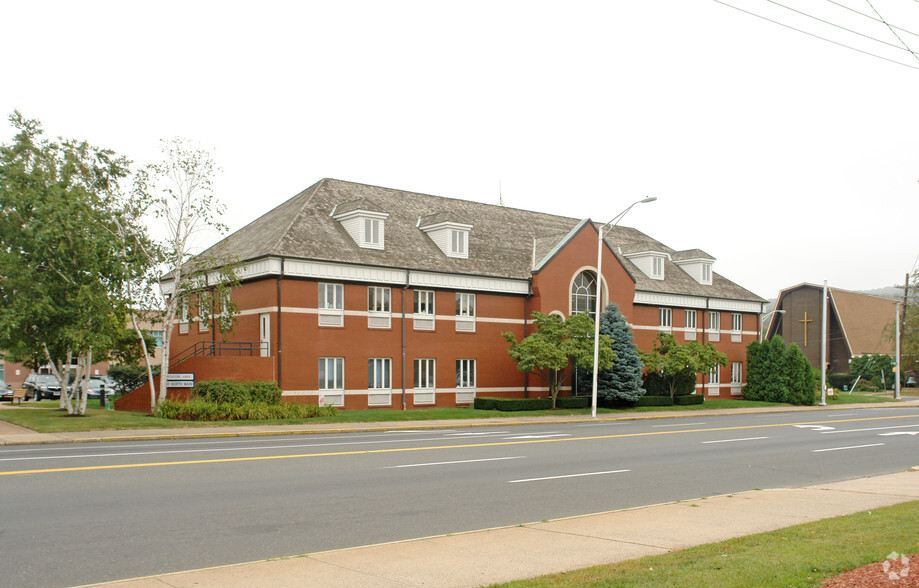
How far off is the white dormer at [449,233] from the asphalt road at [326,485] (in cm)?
1634

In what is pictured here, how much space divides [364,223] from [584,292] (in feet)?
45.7

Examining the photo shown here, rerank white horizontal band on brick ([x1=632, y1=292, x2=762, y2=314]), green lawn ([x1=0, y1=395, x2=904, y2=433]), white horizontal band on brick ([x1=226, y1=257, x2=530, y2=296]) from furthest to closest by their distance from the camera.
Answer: white horizontal band on brick ([x1=632, y1=292, x2=762, y2=314]), white horizontal band on brick ([x1=226, y1=257, x2=530, y2=296]), green lawn ([x1=0, y1=395, x2=904, y2=433])

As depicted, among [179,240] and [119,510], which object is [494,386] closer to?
[179,240]

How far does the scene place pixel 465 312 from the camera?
3944cm

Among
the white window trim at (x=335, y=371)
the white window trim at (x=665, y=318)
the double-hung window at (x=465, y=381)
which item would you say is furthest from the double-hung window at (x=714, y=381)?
the white window trim at (x=335, y=371)

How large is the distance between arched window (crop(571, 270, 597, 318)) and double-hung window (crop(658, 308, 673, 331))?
6.91 meters

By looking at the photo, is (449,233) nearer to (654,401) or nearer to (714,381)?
(654,401)

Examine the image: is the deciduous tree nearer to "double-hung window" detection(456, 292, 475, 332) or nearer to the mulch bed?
"double-hung window" detection(456, 292, 475, 332)

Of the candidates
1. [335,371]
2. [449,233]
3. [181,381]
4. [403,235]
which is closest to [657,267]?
[449,233]

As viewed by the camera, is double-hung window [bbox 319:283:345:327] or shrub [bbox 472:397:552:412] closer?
double-hung window [bbox 319:283:345:327]

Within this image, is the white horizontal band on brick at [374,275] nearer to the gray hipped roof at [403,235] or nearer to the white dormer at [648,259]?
the gray hipped roof at [403,235]

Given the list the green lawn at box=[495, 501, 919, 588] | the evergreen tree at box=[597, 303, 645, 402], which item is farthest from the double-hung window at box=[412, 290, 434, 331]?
the green lawn at box=[495, 501, 919, 588]

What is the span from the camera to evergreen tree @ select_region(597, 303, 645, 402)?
41.2 metres

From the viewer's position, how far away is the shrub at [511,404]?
37344 millimetres
